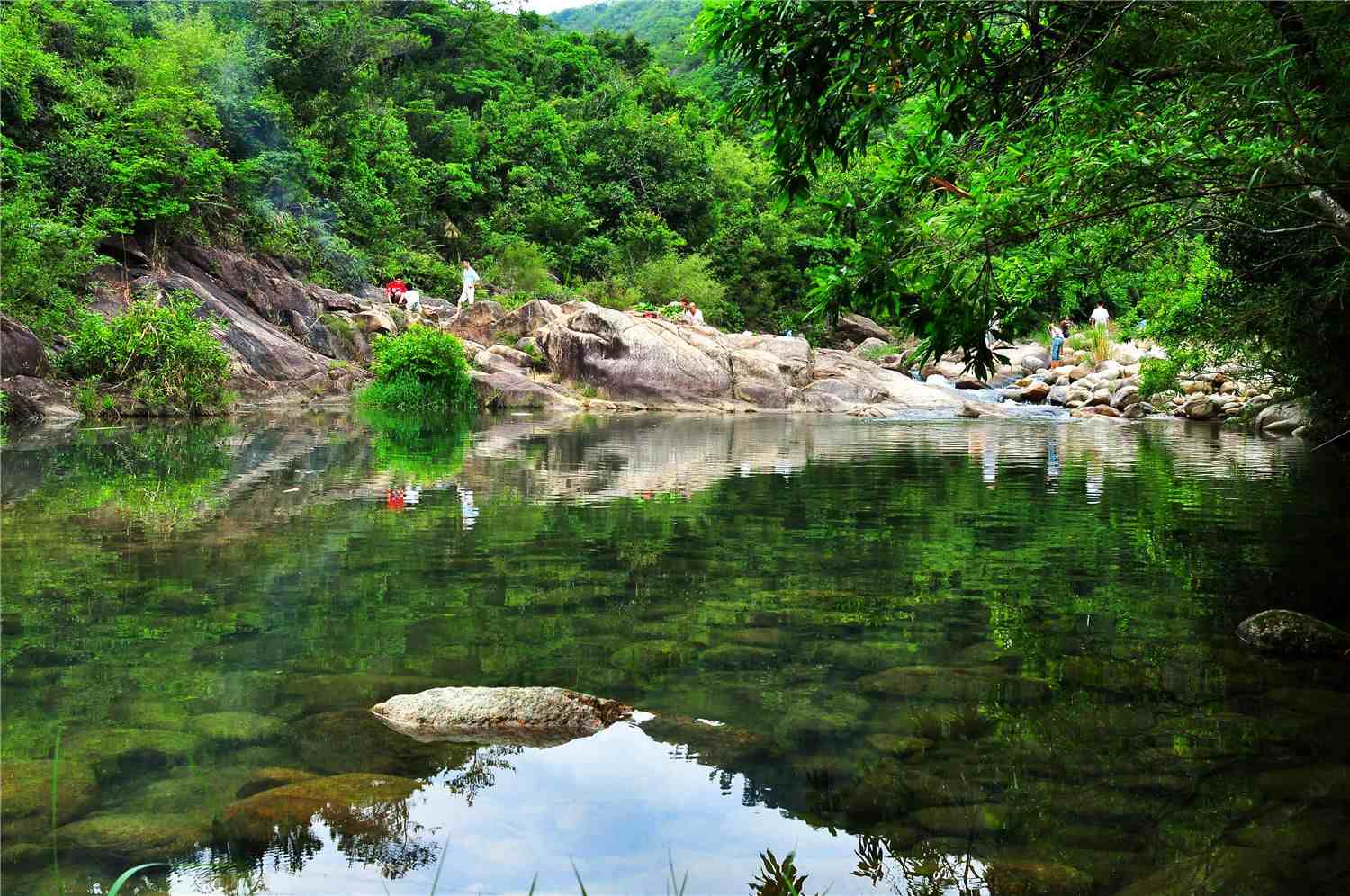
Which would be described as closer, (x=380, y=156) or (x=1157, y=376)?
(x=1157, y=376)

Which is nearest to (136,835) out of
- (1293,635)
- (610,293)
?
(1293,635)

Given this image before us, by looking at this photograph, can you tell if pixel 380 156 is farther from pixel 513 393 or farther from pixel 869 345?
pixel 869 345

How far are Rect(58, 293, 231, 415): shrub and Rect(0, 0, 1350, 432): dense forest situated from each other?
1232 millimetres

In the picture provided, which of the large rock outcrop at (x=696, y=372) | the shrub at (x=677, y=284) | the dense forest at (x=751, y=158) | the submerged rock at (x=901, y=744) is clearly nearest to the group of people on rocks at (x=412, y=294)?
the dense forest at (x=751, y=158)

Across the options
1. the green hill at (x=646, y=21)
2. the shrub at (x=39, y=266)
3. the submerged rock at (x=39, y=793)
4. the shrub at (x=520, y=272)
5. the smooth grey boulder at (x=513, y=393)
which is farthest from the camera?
→ the green hill at (x=646, y=21)

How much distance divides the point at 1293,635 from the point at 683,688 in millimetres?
3369

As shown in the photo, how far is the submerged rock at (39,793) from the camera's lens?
349 centimetres

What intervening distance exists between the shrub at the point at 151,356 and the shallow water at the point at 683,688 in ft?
38.2

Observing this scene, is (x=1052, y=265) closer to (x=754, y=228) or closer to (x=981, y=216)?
(x=981, y=216)

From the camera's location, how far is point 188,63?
3434 cm

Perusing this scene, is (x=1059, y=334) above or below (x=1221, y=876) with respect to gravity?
above

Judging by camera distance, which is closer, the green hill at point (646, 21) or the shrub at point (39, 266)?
the shrub at point (39, 266)

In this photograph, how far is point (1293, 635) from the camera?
18.7 feet

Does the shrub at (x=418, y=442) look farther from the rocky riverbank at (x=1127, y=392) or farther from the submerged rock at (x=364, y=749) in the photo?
the rocky riverbank at (x=1127, y=392)
